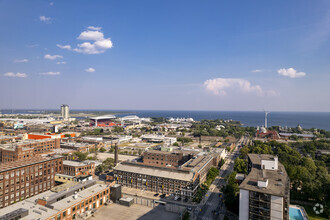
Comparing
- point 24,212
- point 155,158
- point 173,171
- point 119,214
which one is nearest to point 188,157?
point 155,158

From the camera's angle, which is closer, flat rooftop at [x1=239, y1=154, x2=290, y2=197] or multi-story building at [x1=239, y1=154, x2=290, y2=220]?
multi-story building at [x1=239, y1=154, x2=290, y2=220]

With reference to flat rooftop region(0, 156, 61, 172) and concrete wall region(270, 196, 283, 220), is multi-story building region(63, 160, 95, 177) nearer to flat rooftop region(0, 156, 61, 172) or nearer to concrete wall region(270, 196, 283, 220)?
flat rooftop region(0, 156, 61, 172)

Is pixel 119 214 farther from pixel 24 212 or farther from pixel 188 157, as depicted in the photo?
pixel 188 157

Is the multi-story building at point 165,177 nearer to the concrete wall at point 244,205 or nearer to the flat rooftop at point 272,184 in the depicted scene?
the flat rooftop at point 272,184

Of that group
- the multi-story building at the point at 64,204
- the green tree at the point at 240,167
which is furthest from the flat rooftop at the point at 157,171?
the green tree at the point at 240,167

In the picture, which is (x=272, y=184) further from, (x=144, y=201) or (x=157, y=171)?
(x=157, y=171)

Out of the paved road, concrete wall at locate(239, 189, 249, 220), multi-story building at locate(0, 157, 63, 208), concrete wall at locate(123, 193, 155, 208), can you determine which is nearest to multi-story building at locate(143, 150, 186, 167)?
the paved road
